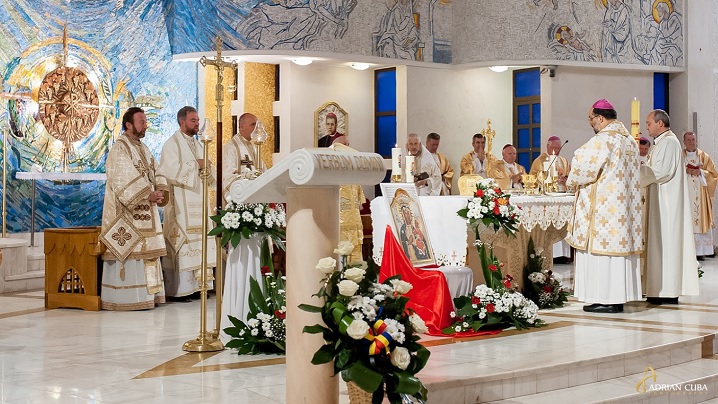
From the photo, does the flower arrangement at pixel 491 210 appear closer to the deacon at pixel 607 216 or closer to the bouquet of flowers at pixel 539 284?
the deacon at pixel 607 216

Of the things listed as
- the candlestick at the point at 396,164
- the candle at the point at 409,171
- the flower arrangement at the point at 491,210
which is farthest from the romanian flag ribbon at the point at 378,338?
the candle at the point at 409,171

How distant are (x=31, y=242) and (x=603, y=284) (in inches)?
301

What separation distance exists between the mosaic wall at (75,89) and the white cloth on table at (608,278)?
7.35m

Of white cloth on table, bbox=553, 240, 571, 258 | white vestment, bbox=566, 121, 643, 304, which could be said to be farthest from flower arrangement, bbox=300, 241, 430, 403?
white cloth on table, bbox=553, 240, 571, 258

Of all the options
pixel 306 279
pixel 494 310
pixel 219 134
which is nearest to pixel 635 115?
pixel 494 310

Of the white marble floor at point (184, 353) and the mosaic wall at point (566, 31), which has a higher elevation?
the mosaic wall at point (566, 31)

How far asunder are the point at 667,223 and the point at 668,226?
32mm

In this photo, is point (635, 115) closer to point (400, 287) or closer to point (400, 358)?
point (400, 287)

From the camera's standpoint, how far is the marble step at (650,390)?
6387mm

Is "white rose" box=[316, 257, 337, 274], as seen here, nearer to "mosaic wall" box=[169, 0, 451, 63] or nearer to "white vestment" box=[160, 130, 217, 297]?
"white vestment" box=[160, 130, 217, 297]

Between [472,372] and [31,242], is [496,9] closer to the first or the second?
[31,242]

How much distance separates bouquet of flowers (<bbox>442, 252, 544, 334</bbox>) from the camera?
8070 mm

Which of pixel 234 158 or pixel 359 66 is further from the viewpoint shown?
pixel 359 66

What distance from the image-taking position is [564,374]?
6.66 metres
